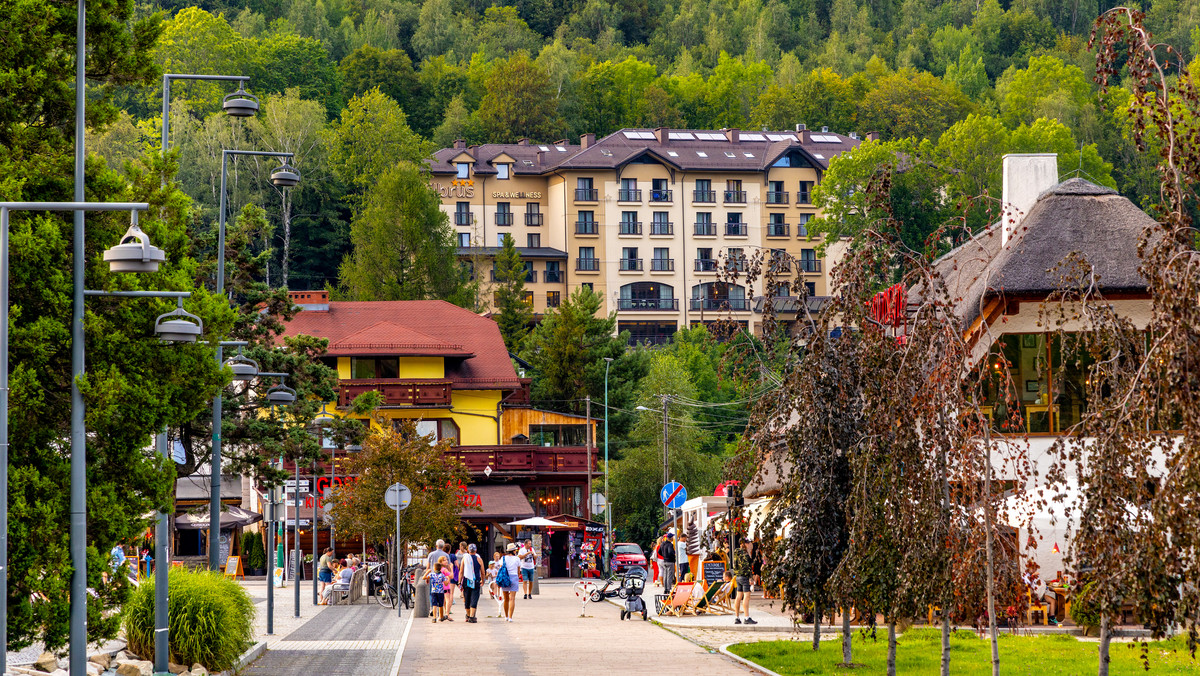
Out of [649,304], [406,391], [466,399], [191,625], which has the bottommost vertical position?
[191,625]

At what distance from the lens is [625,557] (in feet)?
190

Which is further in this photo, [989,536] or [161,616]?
[161,616]

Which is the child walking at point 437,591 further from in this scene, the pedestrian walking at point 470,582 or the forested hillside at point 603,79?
the forested hillside at point 603,79

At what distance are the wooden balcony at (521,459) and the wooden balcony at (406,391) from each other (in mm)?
2469

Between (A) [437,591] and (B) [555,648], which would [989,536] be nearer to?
(B) [555,648]

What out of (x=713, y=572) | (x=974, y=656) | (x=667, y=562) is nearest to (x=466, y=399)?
(x=667, y=562)

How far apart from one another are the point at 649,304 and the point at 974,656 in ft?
289

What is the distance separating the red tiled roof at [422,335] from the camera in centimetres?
6444

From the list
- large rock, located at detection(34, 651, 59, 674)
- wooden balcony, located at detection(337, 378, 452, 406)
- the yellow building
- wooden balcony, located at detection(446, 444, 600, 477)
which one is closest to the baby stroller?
large rock, located at detection(34, 651, 59, 674)

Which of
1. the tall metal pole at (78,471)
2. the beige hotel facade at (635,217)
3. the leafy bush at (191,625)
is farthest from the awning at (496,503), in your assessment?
the beige hotel facade at (635,217)

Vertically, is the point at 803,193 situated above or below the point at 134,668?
above

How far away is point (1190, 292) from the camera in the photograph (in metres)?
9.48

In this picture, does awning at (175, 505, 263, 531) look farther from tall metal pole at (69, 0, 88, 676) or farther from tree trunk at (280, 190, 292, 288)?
tree trunk at (280, 190, 292, 288)

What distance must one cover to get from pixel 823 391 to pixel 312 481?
2119cm
